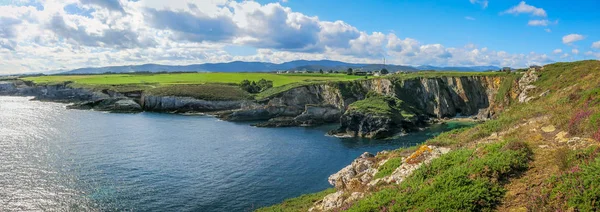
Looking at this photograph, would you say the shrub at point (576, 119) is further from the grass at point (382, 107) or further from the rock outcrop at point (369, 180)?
the grass at point (382, 107)

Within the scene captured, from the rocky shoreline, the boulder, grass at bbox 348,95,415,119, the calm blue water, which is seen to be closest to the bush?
the rocky shoreline

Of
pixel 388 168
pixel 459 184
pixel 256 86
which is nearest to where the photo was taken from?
pixel 459 184

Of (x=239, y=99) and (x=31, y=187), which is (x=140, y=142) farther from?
(x=239, y=99)

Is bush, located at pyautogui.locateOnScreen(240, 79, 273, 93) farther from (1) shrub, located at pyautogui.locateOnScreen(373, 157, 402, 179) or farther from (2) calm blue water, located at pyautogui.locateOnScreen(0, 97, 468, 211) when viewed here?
(1) shrub, located at pyautogui.locateOnScreen(373, 157, 402, 179)

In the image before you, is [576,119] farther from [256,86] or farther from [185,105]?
[256,86]

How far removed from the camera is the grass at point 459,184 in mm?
12758

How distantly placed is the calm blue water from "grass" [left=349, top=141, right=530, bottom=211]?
19.1 metres

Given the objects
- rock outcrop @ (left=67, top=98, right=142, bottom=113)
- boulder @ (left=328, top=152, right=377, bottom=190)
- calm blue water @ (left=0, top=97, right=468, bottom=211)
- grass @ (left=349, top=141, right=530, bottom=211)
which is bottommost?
calm blue water @ (left=0, top=97, right=468, bottom=211)

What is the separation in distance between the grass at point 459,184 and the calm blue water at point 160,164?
19.1 metres

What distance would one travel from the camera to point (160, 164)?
4600 centimetres

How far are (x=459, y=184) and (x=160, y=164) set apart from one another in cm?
4021

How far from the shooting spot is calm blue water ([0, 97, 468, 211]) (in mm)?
33375

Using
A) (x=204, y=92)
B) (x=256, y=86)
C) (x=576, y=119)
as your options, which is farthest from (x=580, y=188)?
(x=256, y=86)

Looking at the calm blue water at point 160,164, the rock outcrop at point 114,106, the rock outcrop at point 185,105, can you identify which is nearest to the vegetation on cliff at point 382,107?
the calm blue water at point 160,164
